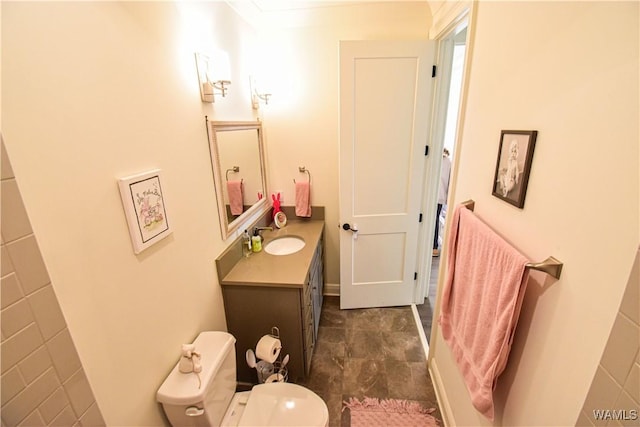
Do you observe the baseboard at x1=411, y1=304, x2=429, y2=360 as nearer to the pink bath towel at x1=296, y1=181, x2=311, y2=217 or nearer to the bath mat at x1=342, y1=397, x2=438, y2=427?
the bath mat at x1=342, y1=397, x2=438, y2=427

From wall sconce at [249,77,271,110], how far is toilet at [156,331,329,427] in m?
1.68

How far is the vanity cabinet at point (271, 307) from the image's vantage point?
164cm

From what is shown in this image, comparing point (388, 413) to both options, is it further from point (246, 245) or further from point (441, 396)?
point (246, 245)

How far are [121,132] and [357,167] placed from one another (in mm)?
1568

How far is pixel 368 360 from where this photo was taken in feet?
6.70

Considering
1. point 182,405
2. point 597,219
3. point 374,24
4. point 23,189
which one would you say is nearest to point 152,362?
point 182,405

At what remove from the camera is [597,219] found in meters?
0.61

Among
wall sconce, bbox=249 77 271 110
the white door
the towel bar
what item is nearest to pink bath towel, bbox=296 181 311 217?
the white door

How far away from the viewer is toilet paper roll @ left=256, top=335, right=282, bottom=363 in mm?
1523

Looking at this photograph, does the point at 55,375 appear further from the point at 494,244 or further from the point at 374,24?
the point at 374,24

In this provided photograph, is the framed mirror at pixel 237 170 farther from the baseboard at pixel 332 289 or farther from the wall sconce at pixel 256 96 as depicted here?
the baseboard at pixel 332 289

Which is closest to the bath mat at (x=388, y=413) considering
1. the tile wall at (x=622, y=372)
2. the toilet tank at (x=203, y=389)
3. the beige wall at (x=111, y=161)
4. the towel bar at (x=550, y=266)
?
the toilet tank at (x=203, y=389)

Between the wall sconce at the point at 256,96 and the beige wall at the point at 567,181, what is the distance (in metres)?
1.59

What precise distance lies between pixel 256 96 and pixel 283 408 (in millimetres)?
2101
